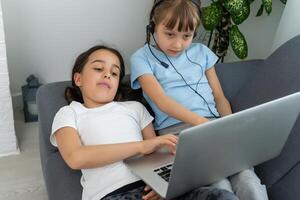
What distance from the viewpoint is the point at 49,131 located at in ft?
4.71

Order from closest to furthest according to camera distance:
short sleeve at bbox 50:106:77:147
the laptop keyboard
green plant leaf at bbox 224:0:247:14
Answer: the laptop keyboard < short sleeve at bbox 50:106:77:147 < green plant leaf at bbox 224:0:247:14

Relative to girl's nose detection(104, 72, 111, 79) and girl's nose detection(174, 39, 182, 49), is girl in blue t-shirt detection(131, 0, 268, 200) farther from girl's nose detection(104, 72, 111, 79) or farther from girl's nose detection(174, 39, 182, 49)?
girl's nose detection(104, 72, 111, 79)

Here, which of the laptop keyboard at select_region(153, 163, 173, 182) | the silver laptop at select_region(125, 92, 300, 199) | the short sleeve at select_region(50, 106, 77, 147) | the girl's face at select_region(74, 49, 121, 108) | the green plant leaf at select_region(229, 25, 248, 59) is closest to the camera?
the silver laptop at select_region(125, 92, 300, 199)

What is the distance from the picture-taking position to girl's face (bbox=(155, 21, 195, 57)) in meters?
1.41

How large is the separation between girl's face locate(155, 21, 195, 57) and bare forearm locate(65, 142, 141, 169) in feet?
1.40

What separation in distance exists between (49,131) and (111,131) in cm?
29

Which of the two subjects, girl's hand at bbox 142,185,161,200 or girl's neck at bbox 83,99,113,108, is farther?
girl's neck at bbox 83,99,113,108

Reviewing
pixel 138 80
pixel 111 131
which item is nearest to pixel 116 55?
pixel 138 80

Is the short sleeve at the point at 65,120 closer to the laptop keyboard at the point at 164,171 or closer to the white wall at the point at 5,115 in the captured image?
the laptop keyboard at the point at 164,171

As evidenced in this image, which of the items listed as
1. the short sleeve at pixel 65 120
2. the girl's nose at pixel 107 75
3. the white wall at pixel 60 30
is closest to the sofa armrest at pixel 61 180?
the short sleeve at pixel 65 120

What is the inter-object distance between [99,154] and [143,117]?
0.92ft

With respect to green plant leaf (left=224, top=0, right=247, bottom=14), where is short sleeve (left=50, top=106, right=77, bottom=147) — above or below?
below

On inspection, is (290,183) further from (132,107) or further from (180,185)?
(132,107)

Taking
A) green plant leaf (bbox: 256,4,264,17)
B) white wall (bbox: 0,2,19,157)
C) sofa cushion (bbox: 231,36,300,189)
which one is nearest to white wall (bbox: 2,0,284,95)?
green plant leaf (bbox: 256,4,264,17)
